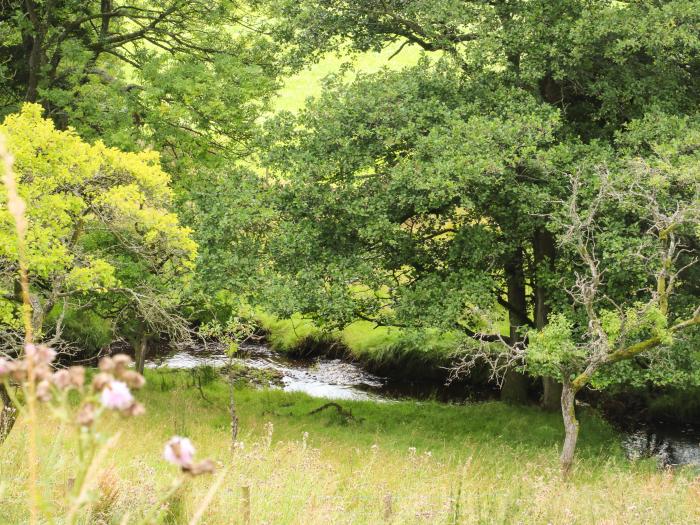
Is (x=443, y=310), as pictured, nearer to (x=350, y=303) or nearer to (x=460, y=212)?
(x=350, y=303)

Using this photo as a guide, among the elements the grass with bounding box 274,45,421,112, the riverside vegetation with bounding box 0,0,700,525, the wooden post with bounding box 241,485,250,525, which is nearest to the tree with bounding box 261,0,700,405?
the riverside vegetation with bounding box 0,0,700,525

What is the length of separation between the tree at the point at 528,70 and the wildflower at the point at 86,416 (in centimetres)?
1213

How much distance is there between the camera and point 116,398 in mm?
2197

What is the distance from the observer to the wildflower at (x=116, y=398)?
2186 mm

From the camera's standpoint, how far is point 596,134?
56.2 feet

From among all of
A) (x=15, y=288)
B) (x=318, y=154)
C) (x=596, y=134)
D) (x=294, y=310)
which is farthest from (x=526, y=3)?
(x=15, y=288)

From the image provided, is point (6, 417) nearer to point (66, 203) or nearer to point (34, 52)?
point (66, 203)

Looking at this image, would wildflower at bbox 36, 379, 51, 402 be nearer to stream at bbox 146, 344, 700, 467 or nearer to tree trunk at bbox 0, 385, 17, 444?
tree trunk at bbox 0, 385, 17, 444

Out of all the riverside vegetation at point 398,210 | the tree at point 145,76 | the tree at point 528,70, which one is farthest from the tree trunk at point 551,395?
the tree at point 145,76

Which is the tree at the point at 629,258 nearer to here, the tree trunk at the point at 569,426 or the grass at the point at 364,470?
the tree trunk at the point at 569,426

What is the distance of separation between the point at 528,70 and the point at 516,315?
7.10 metres

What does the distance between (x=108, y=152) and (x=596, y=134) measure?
37.0 ft

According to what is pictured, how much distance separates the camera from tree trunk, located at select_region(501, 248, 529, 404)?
18.7m

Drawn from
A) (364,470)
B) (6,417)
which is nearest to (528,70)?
(364,470)
